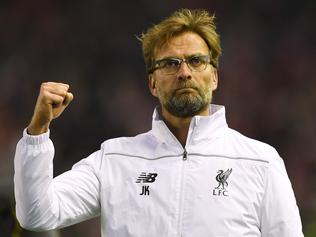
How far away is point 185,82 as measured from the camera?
8.24ft

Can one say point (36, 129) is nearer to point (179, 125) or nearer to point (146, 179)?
point (146, 179)

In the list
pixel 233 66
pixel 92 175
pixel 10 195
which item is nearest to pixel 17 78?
pixel 10 195

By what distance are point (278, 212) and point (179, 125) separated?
0.45 metres

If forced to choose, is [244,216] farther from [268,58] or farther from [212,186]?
[268,58]

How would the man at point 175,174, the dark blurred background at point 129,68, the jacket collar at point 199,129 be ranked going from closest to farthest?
1. the man at point 175,174
2. the jacket collar at point 199,129
3. the dark blurred background at point 129,68

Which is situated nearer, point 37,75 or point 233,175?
point 233,175

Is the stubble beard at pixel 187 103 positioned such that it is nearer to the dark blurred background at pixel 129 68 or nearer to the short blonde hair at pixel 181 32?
the short blonde hair at pixel 181 32

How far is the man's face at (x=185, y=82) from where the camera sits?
251cm

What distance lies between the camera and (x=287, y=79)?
15.5ft

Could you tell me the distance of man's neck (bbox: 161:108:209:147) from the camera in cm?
257

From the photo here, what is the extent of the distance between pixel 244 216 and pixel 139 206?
1.06ft

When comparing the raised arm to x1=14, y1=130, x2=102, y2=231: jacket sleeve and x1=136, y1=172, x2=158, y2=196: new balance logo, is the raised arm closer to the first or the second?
x1=14, y1=130, x2=102, y2=231: jacket sleeve

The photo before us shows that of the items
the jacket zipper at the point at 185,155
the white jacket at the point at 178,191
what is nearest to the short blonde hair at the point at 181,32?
the white jacket at the point at 178,191

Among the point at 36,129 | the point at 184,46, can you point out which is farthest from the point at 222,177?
the point at 36,129
